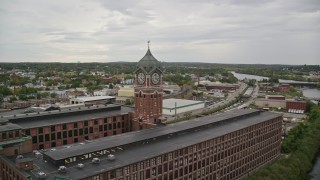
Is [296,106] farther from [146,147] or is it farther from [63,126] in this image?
[63,126]

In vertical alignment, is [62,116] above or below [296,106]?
above

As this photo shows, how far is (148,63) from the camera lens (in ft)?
261

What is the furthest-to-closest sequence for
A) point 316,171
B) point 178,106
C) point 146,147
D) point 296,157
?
point 178,106 → point 316,171 → point 296,157 → point 146,147

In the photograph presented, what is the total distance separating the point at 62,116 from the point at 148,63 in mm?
27601

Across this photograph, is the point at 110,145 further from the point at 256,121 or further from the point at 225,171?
the point at 256,121

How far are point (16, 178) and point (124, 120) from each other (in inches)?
1638

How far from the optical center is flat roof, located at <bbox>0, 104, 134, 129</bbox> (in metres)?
77.5

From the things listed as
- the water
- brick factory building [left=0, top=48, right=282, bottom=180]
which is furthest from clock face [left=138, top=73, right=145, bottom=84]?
the water

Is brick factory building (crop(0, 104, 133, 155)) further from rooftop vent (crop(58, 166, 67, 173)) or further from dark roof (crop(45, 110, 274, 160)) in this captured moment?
rooftop vent (crop(58, 166, 67, 173))

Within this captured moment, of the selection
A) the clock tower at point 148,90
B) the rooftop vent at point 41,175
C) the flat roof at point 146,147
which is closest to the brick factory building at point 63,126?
the clock tower at point 148,90

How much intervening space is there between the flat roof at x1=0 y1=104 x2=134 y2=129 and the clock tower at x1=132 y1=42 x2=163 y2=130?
35.9 feet

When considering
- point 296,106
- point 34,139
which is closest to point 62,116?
point 34,139

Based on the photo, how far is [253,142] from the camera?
8562 centimetres

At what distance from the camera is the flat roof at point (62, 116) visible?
77.5 metres
